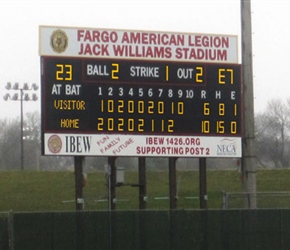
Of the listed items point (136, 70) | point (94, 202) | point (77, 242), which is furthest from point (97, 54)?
point (94, 202)

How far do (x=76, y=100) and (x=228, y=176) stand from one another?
72.8ft

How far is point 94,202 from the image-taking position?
35.0 meters

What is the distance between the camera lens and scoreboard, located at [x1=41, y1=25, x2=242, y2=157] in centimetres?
2042

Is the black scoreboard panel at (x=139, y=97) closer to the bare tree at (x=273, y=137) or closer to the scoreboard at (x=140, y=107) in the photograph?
the scoreboard at (x=140, y=107)

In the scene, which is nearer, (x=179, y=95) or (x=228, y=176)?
(x=179, y=95)

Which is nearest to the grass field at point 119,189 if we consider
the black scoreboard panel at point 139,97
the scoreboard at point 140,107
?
the scoreboard at point 140,107

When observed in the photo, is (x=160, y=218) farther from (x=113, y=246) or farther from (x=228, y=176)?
(x=228, y=176)

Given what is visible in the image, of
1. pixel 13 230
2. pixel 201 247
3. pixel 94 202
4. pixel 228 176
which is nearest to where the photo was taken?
pixel 13 230

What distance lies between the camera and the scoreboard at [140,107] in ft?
67.0

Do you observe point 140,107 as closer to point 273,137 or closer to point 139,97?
point 139,97

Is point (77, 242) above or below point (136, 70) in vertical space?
below

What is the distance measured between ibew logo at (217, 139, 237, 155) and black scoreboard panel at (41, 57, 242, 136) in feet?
0.70

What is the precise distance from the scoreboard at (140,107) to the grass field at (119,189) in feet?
35.6

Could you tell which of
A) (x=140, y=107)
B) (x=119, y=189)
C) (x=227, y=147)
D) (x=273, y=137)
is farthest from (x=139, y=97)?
(x=273, y=137)
